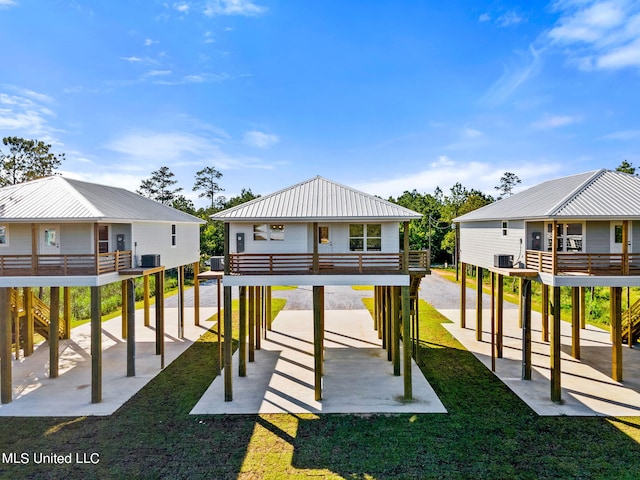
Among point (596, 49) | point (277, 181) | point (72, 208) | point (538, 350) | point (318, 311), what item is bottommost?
point (538, 350)

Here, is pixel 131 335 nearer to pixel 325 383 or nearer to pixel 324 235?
pixel 325 383

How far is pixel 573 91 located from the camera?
73.7ft

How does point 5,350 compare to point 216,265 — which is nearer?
point 5,350

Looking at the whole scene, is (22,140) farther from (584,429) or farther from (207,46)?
(584,429)

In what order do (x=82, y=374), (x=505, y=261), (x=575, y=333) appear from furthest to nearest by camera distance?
(x=575, y=333)
(x=82, y=374)
(x=505, y=261)

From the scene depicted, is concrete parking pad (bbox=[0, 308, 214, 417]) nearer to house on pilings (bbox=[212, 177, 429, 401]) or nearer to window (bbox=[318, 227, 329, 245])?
house on pilings (bbox=[212, 177, 429, 401])

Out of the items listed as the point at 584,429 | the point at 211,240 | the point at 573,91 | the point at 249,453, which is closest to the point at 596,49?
the point at 573,91

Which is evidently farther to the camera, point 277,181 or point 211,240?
point 211,240

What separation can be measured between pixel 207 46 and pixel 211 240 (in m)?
32.6

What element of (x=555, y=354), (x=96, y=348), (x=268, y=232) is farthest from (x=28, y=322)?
(x=555, y=354)

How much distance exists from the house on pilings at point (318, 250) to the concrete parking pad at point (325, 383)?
0.64 metres

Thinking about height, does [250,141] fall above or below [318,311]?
above

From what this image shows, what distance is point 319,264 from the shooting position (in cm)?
1355

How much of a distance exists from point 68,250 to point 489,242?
19.4m
